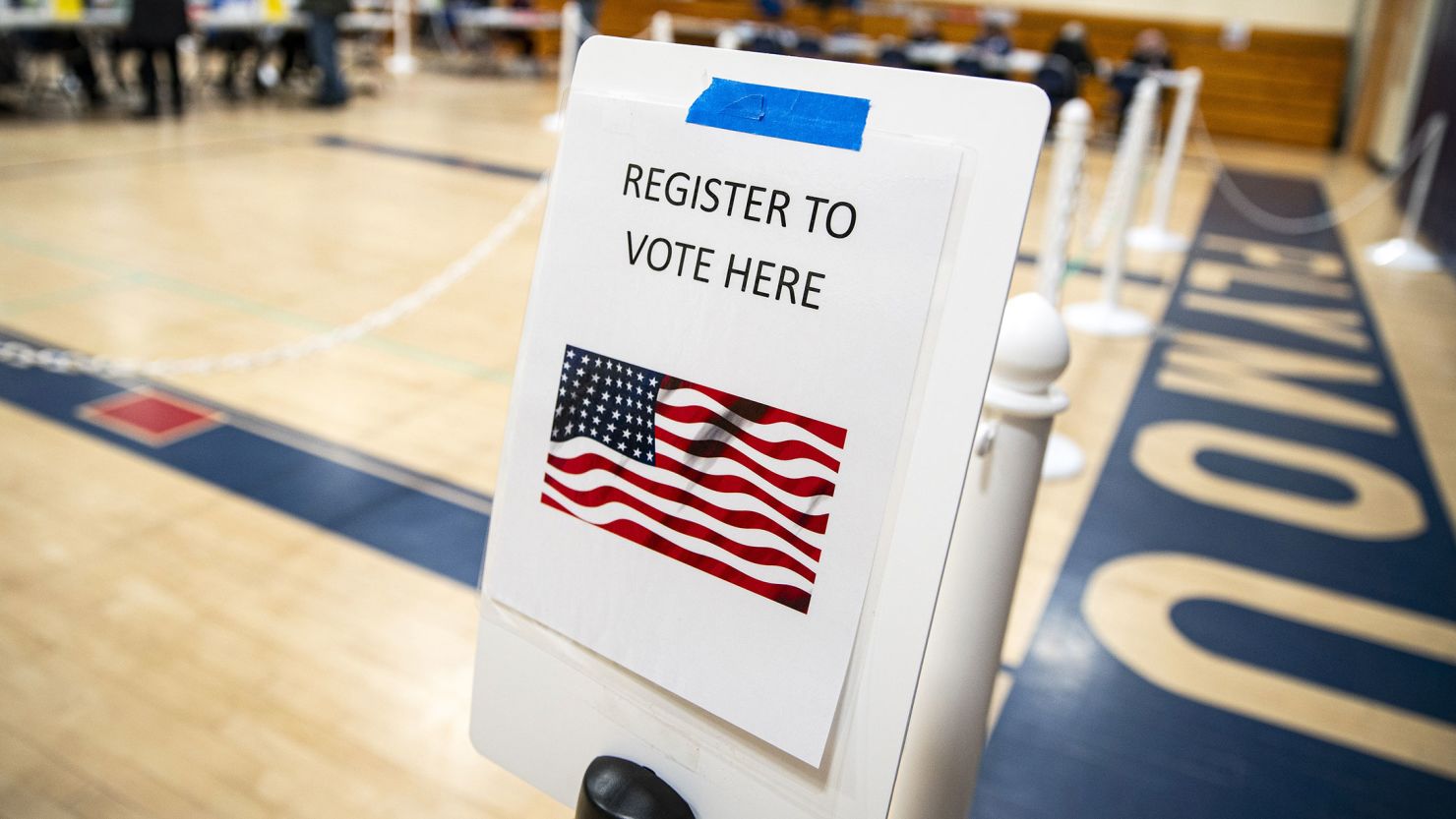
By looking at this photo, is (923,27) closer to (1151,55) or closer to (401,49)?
(1151,55)

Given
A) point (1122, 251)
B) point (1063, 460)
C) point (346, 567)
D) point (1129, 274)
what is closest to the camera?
point (346, 567)

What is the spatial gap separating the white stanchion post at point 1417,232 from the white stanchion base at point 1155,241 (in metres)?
1.37

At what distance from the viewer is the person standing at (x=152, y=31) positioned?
816 centimetres

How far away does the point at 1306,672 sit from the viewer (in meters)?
2.51

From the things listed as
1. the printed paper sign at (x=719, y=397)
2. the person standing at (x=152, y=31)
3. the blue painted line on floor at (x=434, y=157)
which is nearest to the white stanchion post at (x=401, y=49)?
the person standing at (x=152, y=31)

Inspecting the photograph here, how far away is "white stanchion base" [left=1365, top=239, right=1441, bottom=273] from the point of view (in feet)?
23.4

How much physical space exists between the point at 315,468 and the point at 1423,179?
8.73 m

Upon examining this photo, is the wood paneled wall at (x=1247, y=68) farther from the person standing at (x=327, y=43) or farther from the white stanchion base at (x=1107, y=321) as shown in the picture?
the white stanchion base at (x=1107, y=321)

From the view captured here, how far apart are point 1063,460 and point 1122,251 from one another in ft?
6.64

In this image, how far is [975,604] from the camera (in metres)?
1.26

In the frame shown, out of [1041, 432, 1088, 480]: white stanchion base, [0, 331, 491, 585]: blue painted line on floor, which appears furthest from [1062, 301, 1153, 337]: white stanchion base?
[0, 331, 491, 585]: blue painted line on floor

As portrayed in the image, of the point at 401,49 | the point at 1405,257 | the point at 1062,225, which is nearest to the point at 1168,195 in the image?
the point at 1405,257

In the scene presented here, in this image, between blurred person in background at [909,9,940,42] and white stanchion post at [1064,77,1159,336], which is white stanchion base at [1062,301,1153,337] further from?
blurred person in background at [909,9,940,42]

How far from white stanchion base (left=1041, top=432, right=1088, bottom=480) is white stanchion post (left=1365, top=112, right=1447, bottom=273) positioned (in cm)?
500
